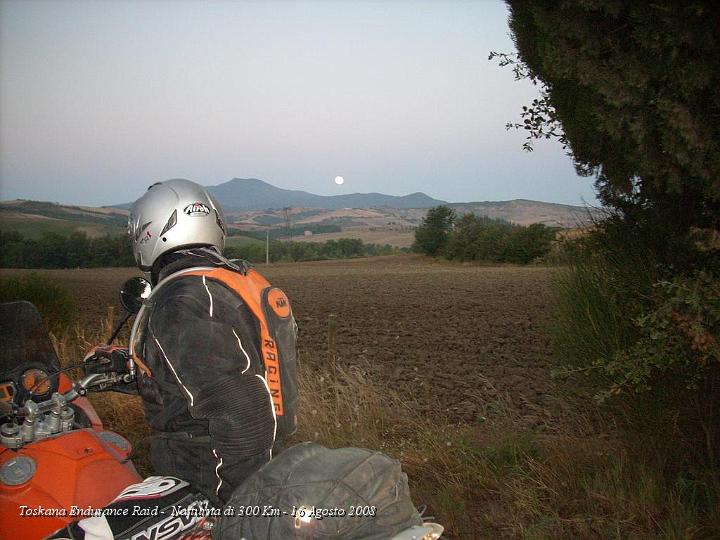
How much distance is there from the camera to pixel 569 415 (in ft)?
20.3

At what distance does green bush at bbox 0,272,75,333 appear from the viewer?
12.0 metres

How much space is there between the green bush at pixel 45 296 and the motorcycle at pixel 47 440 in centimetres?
928

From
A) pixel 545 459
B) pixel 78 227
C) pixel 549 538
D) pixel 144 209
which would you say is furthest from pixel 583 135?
pixel 78 227

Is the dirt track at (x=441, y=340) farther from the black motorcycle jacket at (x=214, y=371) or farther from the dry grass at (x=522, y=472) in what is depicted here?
the black motorcycle jacket at (x=214, y=371)

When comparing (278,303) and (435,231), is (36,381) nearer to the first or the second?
(278,303)

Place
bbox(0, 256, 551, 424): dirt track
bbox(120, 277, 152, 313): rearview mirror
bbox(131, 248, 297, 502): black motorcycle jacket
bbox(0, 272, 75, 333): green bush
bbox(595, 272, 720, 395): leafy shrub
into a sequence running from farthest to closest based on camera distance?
bbox(0, 272, 75, 333): green bush < bbox(0, 256, 551, 424): dirt track < bbox(595, 272, 720, 395): leafy shrub < bbox(120, 277, 152, 313): rearview mirror < bbox(131, 248, 297, 502): black motorcycle jacket

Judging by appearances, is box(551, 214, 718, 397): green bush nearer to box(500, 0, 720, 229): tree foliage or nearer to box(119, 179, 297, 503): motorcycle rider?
box(500, 0, 720, 229): tree foliage

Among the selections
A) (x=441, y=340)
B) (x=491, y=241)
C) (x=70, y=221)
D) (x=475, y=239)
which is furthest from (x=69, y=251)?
(x=441, y=340)

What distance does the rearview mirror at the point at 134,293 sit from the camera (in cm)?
304

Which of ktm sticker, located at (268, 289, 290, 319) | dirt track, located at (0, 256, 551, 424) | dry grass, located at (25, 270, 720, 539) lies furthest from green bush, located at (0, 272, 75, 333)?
ktm sticker, located at (268, 289, 290, 319)

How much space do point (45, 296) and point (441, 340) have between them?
28.3 ft

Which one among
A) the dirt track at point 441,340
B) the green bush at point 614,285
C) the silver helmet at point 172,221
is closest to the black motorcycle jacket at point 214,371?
the silver helmet at point 172,221

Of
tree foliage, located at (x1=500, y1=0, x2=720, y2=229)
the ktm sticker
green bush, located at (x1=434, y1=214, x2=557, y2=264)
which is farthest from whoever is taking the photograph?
green bush, located at (x1=434, y1=214, x2=557, y2=264)

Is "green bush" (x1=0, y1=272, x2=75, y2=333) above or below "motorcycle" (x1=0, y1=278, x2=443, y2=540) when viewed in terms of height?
below
